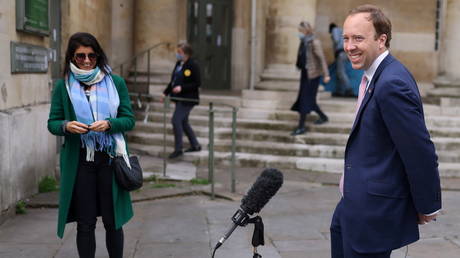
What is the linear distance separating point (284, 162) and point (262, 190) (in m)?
6.73

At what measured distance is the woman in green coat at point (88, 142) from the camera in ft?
14.3

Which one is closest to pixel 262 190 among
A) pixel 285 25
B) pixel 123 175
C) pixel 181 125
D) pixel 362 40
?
pixel 362 40

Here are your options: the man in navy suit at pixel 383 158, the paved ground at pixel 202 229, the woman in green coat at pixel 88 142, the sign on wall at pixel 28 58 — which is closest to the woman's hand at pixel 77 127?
the woman in green coat at pixel 88 142

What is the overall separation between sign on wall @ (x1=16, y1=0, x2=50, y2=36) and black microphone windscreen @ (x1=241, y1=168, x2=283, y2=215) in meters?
4.50

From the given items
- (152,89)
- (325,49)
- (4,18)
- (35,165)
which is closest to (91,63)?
(4,18)

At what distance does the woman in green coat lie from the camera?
4.34 metres

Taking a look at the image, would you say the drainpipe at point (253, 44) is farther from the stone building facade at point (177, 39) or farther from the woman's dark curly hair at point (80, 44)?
the woman's dark curly hair at point (80, 44)

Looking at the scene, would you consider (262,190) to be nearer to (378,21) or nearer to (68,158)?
(378,21)

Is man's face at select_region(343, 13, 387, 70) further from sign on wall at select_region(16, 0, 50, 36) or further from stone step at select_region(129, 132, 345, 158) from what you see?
stone step at select_region(129, 132, 345, 158)

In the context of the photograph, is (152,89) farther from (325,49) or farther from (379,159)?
(379,159)

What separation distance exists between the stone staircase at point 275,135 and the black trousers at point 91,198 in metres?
5.55

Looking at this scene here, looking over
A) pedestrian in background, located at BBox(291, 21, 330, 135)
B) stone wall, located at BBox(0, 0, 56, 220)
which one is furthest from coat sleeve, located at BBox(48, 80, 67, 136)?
pedestrian in background, located at BBox(291, 21, 330, 135)

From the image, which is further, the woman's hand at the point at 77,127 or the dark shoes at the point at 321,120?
the dark shoes at the point at 321,120

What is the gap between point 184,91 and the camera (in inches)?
395
